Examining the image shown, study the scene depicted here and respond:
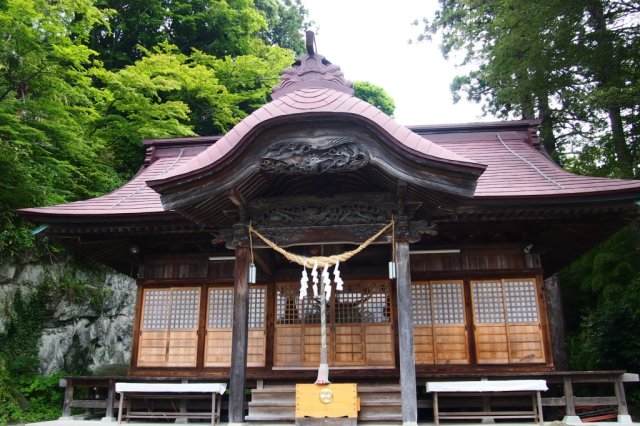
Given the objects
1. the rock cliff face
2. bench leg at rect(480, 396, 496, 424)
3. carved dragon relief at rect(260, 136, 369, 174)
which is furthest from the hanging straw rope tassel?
the rock cliff face

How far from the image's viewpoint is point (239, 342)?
7801mm

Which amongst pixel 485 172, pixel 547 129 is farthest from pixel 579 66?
pixel 485 172

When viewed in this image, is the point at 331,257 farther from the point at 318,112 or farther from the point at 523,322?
the point at 523,322

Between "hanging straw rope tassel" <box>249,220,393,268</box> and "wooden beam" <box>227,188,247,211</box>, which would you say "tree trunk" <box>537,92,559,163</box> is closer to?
"hanging straw rope tassel" <box>249,220,393,268</box>

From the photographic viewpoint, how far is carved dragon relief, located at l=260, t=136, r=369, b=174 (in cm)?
748

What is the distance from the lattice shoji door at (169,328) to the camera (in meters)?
10.3

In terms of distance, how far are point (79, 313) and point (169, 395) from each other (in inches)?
306

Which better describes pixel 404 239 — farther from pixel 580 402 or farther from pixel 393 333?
pixel 580 402

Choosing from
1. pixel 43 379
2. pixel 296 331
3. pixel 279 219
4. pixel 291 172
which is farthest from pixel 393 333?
pixel 43 379

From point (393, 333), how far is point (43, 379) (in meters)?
9.32

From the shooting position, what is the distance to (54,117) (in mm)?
12688

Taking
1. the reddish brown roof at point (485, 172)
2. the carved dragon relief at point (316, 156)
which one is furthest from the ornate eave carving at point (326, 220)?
the reddish brown roof at point (485, 172)

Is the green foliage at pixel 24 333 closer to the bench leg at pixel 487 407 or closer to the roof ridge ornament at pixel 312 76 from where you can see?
the roof ridge ornament at pixel 312 76

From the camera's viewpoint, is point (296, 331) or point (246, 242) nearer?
point (246, 242)
